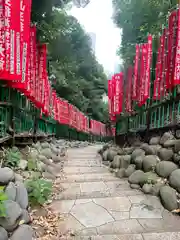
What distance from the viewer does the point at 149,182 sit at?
5.70 m

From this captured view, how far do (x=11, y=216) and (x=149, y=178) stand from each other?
3516 mm

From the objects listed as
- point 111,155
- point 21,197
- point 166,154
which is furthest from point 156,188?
point 111,155

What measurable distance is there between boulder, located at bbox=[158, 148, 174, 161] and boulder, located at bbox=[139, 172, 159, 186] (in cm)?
60

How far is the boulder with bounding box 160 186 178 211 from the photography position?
188 inches

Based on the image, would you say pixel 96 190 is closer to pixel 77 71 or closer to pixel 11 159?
pixel 11 159

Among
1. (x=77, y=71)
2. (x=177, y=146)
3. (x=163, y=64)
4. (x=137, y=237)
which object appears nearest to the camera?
(x=137, y=237)

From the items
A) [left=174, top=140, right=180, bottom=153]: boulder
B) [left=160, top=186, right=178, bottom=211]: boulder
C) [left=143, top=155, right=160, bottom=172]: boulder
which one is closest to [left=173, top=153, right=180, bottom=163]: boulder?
[left=174, top=140, right=180, bottom=153]: boulder

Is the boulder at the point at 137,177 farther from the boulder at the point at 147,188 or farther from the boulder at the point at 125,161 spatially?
the boulder at the point at 125,161

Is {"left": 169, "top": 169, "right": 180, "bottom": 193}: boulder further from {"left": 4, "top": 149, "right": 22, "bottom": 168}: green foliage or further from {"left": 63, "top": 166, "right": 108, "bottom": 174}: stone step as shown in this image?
{"left": 4, "top": 149, "right": 22, "bottom": 168}: green foliage

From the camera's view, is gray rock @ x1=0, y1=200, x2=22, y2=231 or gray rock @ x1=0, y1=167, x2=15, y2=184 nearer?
gray rock @ x1=0, y1=200, x2=22, y2=231

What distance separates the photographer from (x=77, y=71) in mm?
32344

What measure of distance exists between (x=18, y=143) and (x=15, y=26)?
3886 mm

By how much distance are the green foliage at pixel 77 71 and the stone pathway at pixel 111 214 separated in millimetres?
12534

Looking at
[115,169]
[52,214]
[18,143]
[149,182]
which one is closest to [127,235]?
[52,214]
